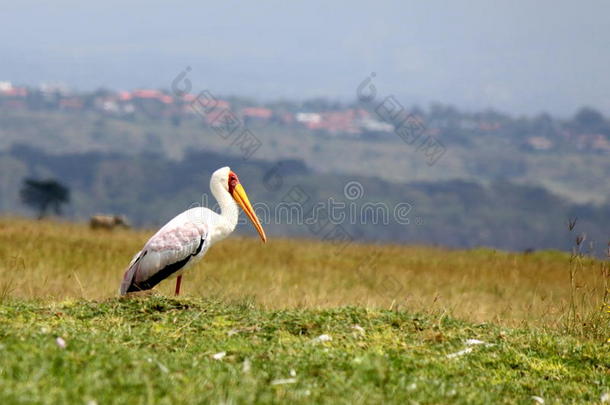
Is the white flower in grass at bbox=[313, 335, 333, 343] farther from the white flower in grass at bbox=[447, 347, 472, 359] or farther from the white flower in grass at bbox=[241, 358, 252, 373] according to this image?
the white flower in grass at bbox=[241, 358, 252, 373]

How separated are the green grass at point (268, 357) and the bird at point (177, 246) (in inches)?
26.2

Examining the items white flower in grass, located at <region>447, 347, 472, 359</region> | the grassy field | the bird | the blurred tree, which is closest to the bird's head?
the bird

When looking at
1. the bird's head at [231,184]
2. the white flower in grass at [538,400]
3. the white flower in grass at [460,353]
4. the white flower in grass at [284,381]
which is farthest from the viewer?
the bird's head at [231,184]

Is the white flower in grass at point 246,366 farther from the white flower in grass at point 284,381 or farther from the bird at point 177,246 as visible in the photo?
the bird at point 177,246

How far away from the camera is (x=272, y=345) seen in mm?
→ 9367

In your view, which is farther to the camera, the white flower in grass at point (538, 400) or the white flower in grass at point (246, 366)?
the white flower in grass at point (538, 400)

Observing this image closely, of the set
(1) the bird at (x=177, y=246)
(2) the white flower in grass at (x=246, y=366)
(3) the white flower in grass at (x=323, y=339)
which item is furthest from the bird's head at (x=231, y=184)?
(2) the white flower in grass at (x=246, y=366)

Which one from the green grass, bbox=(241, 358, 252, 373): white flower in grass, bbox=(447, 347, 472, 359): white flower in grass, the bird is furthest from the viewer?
the bird

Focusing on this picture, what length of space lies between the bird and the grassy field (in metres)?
0.34

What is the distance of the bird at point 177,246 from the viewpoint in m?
12.0

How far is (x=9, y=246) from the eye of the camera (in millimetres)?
18219

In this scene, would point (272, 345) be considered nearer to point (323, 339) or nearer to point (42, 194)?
point (323, 339)

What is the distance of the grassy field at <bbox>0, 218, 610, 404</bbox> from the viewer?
7.16 meters

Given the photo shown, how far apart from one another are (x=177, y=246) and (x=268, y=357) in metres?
3.57
